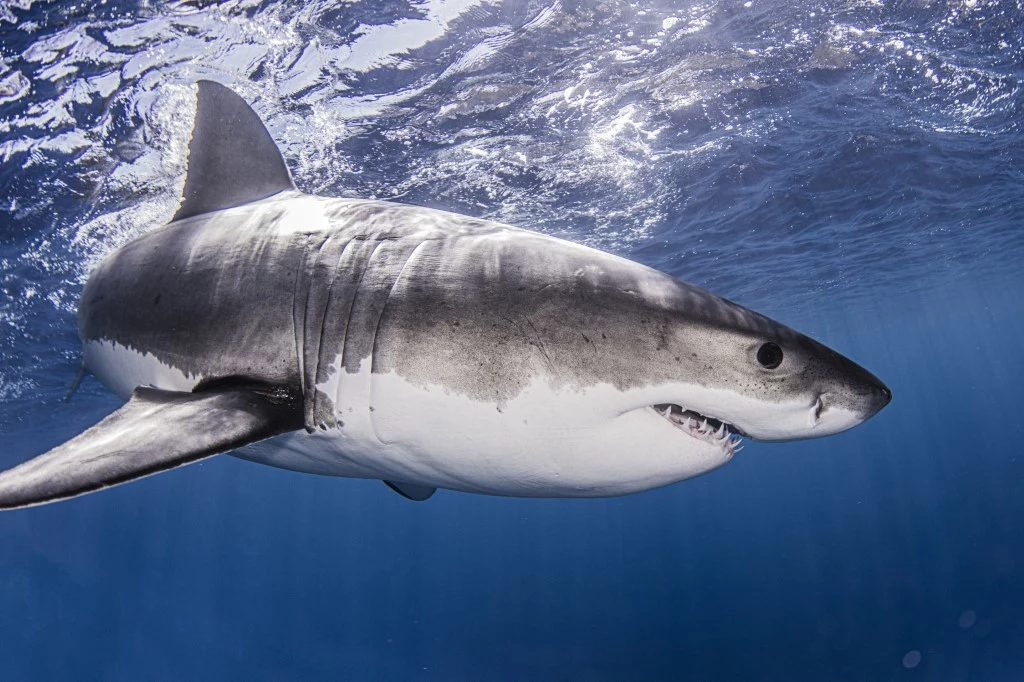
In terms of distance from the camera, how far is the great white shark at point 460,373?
6.09 feet

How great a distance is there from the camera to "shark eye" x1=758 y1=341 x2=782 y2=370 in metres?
1.84

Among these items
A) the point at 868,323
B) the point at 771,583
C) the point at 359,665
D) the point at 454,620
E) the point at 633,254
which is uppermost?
the point at 633,254

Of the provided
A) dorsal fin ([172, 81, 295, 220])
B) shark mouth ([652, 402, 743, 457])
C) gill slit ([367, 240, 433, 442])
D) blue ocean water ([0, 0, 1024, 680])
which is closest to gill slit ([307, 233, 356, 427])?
gill slit ([367, 240, 433, 442])

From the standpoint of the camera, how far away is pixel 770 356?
1.85 metres

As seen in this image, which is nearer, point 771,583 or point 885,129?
point 885,129

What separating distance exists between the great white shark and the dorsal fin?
122 centimetres

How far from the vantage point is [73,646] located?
72.1 meters

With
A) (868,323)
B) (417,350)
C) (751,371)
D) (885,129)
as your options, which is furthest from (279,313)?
(868,323)

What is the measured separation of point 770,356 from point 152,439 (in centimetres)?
195

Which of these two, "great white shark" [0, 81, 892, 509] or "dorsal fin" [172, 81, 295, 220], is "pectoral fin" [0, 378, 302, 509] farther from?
"dorsal fin" [172, 81, 295, 220]

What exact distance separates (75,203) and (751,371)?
11.0m

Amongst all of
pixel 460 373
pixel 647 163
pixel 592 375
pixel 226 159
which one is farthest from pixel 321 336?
pixel 647 163

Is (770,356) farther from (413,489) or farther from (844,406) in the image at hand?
(413,489)

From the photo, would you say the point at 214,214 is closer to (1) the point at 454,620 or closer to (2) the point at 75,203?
(2) the point at 75,203
